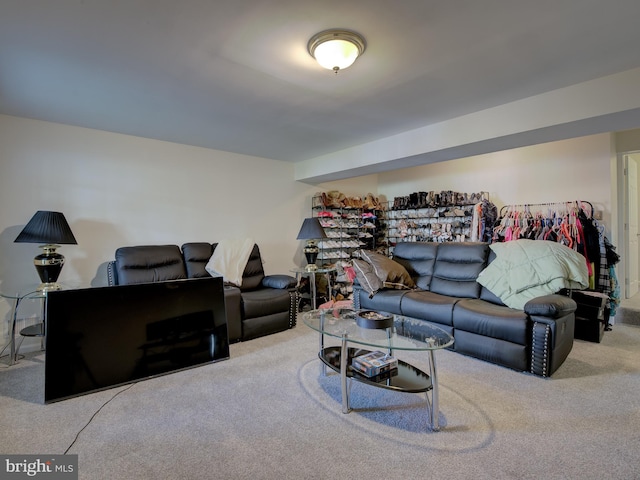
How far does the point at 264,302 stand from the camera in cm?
353

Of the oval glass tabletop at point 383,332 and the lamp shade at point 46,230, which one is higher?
the lamp shade at point 46,230

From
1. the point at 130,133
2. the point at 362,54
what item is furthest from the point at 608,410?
the point at 130,133

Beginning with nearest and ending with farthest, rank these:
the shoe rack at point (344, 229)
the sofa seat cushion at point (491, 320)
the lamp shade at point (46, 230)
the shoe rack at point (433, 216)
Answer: the sofa seat cushion at point (491, 320), the lamp shade at point (46, 230), the shoe rack at point (433, 216), the shoe rack at point (344, 229)

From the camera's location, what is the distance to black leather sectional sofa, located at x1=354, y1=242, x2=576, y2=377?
246cm

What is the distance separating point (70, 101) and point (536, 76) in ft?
12.6

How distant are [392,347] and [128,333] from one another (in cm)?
202

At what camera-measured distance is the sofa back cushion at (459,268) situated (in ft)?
11.3

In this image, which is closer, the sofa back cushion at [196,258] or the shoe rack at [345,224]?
the sofa back cushion at [196,258]

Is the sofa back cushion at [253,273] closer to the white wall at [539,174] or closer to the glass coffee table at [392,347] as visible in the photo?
the glass coffee table at [392,347]

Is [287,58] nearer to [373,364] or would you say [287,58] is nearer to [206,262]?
[373,364]

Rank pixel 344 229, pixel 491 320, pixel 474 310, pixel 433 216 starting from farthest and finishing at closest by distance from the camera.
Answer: pixel 344 229
pixel 433 216
pixel 474 310
pixel 491 320

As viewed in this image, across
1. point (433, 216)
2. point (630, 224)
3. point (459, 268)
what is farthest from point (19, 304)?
point (630, 224)

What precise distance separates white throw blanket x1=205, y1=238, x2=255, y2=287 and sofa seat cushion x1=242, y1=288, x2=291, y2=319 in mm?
290

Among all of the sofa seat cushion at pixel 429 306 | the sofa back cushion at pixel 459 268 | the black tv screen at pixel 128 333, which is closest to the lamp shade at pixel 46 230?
the black tv screen at pixel 128 333
